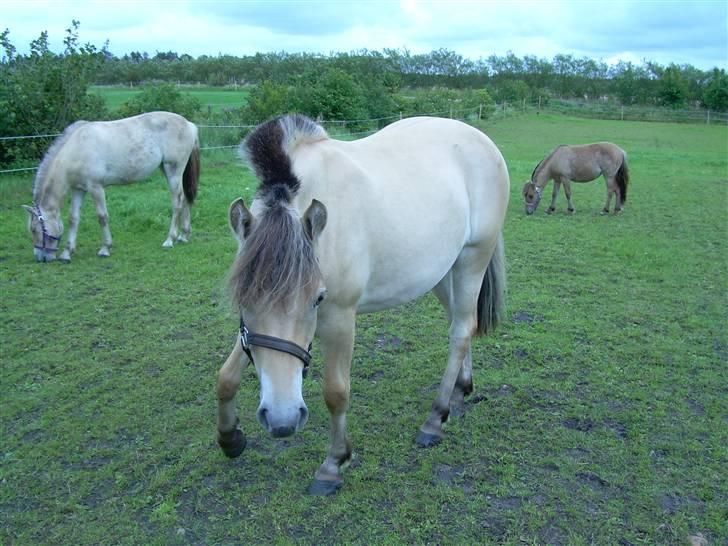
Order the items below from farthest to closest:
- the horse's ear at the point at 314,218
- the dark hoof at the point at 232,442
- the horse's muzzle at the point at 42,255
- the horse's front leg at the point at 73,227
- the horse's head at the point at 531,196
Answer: the horse's head at the point at 531,196, the horse's front leg at the point at 73,227, the horse's muzzle at the point at 42,255, the dark hoof at the point at 232,442, the horse's ear at the point at 314,218

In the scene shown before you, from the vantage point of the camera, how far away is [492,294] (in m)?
4.25

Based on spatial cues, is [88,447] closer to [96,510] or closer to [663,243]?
[96,510]

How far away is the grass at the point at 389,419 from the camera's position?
2805 mm

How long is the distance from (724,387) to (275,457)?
329 cm

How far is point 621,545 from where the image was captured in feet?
8.68

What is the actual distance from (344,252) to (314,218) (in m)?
0.42

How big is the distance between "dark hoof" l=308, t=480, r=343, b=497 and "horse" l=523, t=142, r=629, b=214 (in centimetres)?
868

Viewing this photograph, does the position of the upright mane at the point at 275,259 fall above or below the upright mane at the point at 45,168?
below

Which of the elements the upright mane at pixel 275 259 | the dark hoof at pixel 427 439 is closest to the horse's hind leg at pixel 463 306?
the dark hoof at pixel 427 439

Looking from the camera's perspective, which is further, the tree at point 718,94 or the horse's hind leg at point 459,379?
the tree at point 718,94

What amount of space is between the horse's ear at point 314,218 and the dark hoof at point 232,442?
1416mm

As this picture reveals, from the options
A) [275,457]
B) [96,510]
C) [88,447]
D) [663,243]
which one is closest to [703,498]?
[275,457]

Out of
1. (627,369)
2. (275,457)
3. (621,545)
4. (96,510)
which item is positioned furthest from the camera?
(627,369)

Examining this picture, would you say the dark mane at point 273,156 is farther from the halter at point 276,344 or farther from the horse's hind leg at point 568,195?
the horse's hind leg at point 568,195
